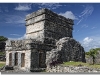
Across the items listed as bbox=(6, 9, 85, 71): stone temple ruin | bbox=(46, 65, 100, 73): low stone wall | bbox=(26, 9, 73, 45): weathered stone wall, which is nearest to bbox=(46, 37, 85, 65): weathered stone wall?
bbox=(6, 9, 85, 71): stone temple ruin

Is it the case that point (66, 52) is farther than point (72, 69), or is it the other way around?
point (66, 52)

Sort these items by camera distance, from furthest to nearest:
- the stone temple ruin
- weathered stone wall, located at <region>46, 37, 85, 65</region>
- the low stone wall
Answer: the stone temple ruin < weathered stone wall, located at <region>46, 37, 85, 65</region> < the low stone wall

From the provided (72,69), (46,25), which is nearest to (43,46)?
(46,25)

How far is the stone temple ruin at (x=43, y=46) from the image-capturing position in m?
16.3

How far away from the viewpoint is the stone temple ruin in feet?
53.6

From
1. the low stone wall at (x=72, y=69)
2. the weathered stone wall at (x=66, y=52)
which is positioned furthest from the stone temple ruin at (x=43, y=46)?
the low stone wall at (x=72, y=69)

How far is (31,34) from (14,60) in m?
4.52

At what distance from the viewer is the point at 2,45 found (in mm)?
30938

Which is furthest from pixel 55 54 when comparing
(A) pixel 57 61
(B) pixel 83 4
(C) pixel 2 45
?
(C) pixel 2 45

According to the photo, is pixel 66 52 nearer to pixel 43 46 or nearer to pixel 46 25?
pixel 43 46

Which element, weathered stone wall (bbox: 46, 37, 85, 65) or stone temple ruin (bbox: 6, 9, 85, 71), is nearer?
weathered stone wall (bbox: 46, 37, 85, 65)

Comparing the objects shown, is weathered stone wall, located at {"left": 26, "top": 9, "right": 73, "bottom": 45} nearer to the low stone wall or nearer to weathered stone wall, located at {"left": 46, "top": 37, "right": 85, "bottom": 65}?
weathered stone wall, located at {"left": 46, "top": 37, "right": 85, "bottom": 65}

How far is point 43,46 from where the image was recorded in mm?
17234

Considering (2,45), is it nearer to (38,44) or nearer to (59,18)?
(59,18)
